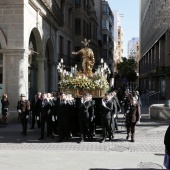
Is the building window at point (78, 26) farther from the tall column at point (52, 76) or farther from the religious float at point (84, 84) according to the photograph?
the religious float at point (84, 84)

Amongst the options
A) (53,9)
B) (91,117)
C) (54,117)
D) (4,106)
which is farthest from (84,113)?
(53,9)

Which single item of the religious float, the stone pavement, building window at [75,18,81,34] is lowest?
the stone pavement

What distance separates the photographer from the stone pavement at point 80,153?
7.92 metres

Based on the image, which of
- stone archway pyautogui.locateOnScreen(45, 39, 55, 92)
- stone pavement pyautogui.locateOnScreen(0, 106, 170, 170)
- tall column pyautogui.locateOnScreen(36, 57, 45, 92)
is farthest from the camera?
stone archway pyautogui.locateOnScreen(45, 39, 55, 92)

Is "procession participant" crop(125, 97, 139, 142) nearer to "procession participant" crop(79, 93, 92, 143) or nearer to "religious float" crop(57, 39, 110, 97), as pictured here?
"procession participant" crop(79, 93, 92, 143)

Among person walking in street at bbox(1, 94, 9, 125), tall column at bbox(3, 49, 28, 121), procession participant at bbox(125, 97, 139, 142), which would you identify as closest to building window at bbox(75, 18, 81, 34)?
tall column at bbox(3, 49, 28, 121)

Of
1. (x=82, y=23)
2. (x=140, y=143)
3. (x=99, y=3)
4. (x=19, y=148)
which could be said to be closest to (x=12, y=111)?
(x=19, y=148)

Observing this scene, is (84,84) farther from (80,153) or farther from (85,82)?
(80,153)

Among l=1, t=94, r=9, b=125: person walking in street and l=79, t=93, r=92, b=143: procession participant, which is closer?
l=79, t=93, r=92, b=143: procession participant

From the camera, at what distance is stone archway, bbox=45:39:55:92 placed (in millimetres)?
24141

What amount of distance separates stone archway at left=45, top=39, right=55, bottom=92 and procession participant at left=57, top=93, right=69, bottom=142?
12657 mm

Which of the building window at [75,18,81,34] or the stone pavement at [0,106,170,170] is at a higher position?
the building window at [75,18,81,34]

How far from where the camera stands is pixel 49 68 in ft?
81.3

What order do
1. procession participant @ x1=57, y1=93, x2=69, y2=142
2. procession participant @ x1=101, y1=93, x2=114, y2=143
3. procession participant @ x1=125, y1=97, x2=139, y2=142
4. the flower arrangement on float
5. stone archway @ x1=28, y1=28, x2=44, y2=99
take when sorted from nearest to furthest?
procession participant @ x1=125, y1=97, x2=139, y2=142 → procession participant @ x1=101, y1=93, x2=114, y2=143 → procession participant @ x1=57, y1=93, x2=69, y2=142 → the flower arrangement on float → stone archway @ x1=28, y1=28, x2=44, y2=99
